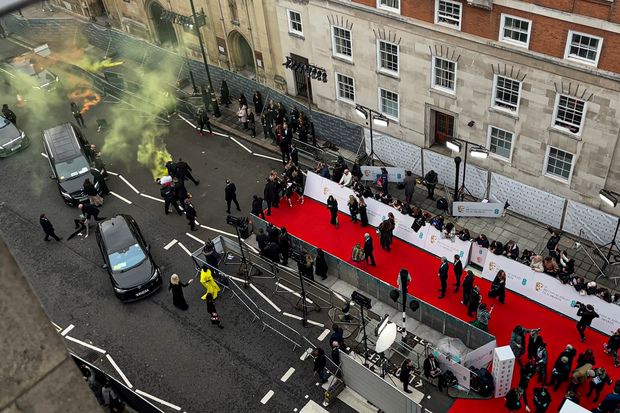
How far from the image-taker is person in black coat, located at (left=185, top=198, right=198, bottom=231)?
28.6 m

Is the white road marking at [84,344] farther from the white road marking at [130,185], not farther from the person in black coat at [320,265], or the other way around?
the white road marking at [130,185]

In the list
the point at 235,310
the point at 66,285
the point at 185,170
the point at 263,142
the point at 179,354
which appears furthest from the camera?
the point at 263,142

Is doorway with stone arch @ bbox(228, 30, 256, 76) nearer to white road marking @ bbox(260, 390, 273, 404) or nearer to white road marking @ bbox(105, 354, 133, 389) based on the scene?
white road marking @ bbox(105, 354, 133, 389)

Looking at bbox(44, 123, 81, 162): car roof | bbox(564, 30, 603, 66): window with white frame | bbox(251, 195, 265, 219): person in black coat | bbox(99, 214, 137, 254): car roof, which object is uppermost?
bbox(564, 30, 603, 66): window with white frame

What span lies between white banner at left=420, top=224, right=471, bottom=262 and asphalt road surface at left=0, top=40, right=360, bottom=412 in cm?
636

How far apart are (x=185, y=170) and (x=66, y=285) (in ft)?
26.1

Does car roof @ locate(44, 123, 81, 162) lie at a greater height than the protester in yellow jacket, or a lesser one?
greater

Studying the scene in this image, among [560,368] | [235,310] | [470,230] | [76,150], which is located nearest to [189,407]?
[235,310]

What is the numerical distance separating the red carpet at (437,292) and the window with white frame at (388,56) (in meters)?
7.59

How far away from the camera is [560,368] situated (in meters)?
19.9

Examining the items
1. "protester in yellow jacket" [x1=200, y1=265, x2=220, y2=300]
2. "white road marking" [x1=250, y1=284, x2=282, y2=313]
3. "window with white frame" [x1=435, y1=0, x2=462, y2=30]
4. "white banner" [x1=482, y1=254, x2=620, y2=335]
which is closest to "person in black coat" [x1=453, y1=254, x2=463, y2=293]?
"white banner" [x1=482, y1=254, x2=620, y2=335]

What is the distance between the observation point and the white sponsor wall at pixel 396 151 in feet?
102

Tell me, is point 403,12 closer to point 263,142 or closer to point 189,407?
point 263,142

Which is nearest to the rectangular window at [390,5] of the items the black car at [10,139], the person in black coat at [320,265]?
the person in black coat at [320,265]
